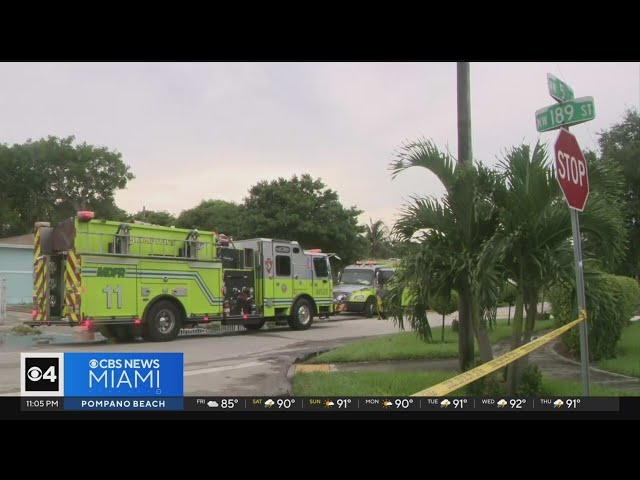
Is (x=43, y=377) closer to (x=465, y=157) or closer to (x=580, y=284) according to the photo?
(x=580, y=284)

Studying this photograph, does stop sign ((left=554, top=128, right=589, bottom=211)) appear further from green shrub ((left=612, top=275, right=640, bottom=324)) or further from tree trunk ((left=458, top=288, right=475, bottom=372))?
green shrub ((left=612, top=275, right=640, bottom=324))

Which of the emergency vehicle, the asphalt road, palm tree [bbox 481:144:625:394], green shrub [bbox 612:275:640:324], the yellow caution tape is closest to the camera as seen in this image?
the yellow caution tape

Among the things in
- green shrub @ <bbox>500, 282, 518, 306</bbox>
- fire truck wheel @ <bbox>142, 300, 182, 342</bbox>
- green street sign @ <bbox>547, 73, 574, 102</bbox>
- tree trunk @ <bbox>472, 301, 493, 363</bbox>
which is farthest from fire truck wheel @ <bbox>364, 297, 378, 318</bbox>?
green street sign @ <bbox>547, 73, 574, 102</bbox>

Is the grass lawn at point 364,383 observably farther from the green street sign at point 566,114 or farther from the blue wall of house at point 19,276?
the blue wall of house at point 19,276

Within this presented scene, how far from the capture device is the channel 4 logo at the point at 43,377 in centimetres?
380

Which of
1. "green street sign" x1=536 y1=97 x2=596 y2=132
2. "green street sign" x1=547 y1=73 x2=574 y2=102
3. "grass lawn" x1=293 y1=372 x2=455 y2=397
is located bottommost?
"grass lawn" x1=293 y1=372 x2=455 y2=397

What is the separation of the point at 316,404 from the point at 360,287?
15.8 meters

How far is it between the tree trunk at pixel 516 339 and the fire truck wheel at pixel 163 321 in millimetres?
6582

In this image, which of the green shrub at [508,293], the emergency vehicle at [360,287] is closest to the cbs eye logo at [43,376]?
the green shrub at [508,293]

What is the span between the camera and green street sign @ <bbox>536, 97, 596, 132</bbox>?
4262 millimetres

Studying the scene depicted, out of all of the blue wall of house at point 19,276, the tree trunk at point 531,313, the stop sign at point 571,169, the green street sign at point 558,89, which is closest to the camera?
the green street sign at point 558,89

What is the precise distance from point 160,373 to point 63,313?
7.10 m

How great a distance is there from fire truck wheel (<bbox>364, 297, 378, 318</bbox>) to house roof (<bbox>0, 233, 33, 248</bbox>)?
12.3 m

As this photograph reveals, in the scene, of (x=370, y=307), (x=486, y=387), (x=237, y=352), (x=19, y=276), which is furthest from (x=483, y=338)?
Result: (x=370, y=307)
